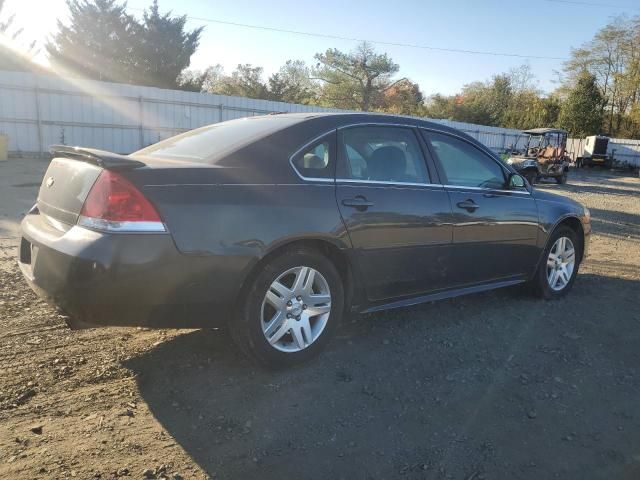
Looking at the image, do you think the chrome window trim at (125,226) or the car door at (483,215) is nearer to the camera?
the chrome window trim at (125,226)

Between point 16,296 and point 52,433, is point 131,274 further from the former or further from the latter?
point 16,296

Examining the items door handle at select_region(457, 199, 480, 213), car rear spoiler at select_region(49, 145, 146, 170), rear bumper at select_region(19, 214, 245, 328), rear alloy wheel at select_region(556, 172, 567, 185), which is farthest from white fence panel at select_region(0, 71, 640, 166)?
rear bumper at select_region(19, 214, 245, 328)

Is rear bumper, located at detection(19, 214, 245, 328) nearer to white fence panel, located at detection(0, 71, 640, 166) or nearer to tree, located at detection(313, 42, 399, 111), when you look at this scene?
white fence panel, located at detection(0, 71, 640, 166)

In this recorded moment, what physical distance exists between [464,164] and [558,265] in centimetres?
162

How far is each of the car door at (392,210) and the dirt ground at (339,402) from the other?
1.70 feet

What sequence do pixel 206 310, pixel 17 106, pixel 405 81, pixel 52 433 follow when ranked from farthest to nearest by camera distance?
pixel 405 81, pixel 17 106, pixel 206 310, pixel 52 433

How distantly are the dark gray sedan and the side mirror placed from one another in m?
0.13

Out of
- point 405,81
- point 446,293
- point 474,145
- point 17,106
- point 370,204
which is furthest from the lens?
point 405,81

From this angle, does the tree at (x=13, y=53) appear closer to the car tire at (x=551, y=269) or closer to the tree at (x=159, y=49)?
the tree at (x=159, y=49)

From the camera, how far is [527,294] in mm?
5031

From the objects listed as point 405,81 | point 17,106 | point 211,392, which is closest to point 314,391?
point 211,392

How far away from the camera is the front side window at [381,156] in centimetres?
349

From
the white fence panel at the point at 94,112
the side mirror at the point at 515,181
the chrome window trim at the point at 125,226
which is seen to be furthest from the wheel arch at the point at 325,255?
the white fence panel at the point at 94,112

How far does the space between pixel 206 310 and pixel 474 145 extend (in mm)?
2764
